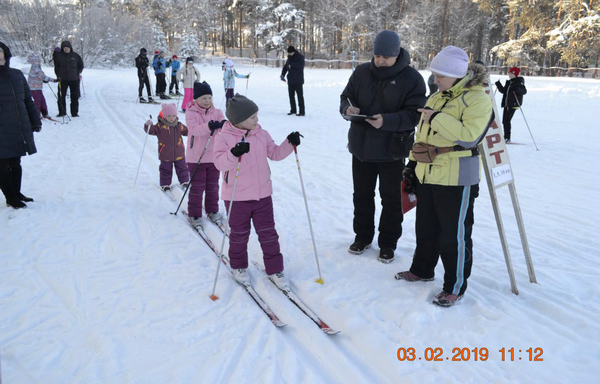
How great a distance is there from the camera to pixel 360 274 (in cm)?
374

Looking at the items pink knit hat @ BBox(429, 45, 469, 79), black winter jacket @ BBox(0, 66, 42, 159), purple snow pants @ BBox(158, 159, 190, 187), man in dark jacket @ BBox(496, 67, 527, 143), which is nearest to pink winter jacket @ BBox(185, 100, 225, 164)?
purple snow pants @ BBox(158, 159, 190, 187)

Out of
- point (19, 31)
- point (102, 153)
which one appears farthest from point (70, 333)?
point (19, 31)

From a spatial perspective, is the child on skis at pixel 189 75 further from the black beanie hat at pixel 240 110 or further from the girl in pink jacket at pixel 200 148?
the black beanie hat at pixel 240 110

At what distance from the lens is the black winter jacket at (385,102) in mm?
3430

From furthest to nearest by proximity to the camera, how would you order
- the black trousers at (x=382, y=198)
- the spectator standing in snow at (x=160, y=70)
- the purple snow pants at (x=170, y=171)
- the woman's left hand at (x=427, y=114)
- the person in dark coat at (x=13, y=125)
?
the spectator standing in snow at (x=160, y=70)
the purple snow pants at (x=170, y=171)
the person in dark coat at (x=13, y=125)
the black trousers at (x=382, y=198)
the woman's left hand at (x=427, y=114)

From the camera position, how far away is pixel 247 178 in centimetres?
335

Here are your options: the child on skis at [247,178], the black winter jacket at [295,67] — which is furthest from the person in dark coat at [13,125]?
the black winter jacket at [295,67]

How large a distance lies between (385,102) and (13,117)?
14.4ft

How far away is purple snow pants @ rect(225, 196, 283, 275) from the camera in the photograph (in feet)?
11.2

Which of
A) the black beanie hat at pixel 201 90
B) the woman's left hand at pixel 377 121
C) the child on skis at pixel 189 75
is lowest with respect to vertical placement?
the woman's left hand at pixel 377 121

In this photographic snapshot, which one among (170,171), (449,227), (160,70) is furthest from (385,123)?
(160,70)

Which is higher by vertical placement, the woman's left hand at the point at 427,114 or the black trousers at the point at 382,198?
the woman's left hand at the point at 427,114

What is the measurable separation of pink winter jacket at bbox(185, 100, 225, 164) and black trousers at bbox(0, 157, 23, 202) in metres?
2.22

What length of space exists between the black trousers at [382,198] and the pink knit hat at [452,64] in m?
1.06
